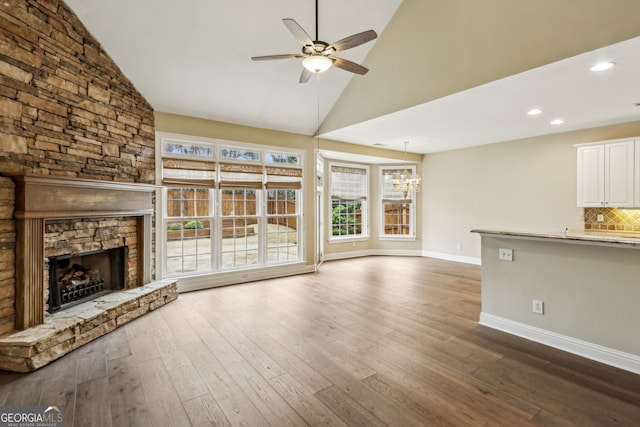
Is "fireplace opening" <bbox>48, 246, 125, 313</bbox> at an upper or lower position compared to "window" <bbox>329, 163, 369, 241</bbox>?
lower

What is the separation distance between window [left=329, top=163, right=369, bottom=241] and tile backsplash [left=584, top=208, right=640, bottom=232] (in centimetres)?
477

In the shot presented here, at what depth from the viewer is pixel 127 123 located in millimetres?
4305

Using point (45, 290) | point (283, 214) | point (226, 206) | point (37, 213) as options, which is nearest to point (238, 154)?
point (226, 206)

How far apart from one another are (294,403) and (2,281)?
298cm

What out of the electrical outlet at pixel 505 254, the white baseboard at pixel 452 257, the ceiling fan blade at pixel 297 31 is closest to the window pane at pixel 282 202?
the ceiling fan blade at pixel 297 31

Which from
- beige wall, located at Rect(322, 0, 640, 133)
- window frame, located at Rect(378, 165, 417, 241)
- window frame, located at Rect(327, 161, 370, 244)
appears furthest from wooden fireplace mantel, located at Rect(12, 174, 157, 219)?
window frame, located at Rect(378, 165, 417, 241)

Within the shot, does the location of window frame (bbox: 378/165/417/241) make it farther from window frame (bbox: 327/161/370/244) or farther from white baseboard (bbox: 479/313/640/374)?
white baseboard (bbox: 479/313/640/374)

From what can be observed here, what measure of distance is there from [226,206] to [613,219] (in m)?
6.85

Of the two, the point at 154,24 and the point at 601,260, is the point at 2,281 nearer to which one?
the point at 154,24

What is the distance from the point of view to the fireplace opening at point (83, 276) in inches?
134

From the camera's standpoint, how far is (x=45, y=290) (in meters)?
3.17

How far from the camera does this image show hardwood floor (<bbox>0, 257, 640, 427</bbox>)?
6.70ft
